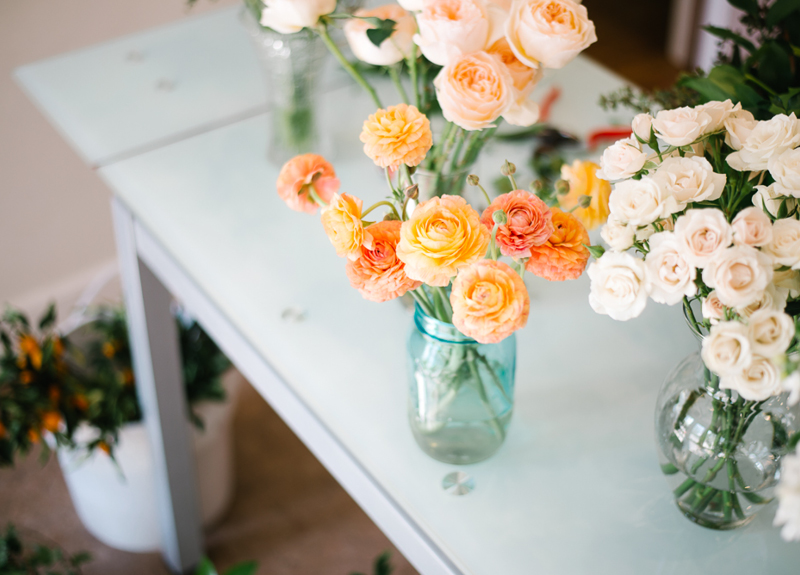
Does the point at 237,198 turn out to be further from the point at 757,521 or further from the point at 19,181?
the point at 19,181

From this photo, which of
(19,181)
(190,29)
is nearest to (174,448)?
(190,29)

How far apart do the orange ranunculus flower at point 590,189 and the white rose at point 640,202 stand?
16cm

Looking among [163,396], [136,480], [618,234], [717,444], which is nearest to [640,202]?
[618,234]

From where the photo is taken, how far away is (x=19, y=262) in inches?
69.6

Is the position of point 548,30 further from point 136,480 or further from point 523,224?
point 136,480

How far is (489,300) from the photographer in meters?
0.46

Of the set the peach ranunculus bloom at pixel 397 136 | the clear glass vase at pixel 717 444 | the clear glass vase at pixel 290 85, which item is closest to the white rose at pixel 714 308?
the clear glass vase at pixel 717 444

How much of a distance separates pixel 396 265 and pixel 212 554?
3.87 ft

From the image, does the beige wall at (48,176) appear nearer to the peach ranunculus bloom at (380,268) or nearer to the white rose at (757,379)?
the peach ranunculus bloom at (380,268)

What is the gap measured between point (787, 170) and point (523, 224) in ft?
0.55

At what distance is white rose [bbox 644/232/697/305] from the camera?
0.44 meters

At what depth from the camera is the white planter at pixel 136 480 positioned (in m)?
1.27

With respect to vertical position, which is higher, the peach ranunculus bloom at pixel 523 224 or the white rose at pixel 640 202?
the white rose at pixel 640 202

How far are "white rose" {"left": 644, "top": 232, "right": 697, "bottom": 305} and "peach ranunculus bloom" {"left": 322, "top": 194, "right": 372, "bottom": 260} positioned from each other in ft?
0.60
